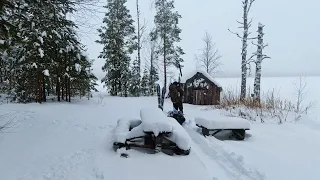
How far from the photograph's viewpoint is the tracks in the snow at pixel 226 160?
5297 mm

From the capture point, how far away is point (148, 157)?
6.31m

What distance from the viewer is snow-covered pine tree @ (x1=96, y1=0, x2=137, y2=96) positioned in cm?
3181

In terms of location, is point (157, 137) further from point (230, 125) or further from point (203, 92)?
point (203, 92)

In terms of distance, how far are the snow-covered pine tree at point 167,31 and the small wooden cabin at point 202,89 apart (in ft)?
44.2

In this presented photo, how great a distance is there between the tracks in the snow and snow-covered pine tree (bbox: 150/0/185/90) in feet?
84.5

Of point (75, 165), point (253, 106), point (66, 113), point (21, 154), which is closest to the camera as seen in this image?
point (75, 165)

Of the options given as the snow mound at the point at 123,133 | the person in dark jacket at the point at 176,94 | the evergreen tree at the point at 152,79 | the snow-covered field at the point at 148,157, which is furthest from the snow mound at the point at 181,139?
the evergreen tree at the point at 152,79

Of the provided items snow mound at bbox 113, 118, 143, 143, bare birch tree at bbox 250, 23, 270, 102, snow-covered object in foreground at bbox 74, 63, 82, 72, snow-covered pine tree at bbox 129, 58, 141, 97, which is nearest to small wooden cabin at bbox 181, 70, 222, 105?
bare birch tree at bbox 250, 23, 270, 102

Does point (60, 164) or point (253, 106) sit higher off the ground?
point (253, 106)

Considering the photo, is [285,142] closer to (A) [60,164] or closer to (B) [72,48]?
(A) [60,164]

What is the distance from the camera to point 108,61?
32094 mm

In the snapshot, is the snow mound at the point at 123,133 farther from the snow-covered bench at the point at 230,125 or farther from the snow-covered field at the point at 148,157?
the snow-covered bench at the point at 230,125

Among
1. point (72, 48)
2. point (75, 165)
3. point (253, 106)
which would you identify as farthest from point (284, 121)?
point (72, 48)

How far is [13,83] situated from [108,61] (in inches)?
594
